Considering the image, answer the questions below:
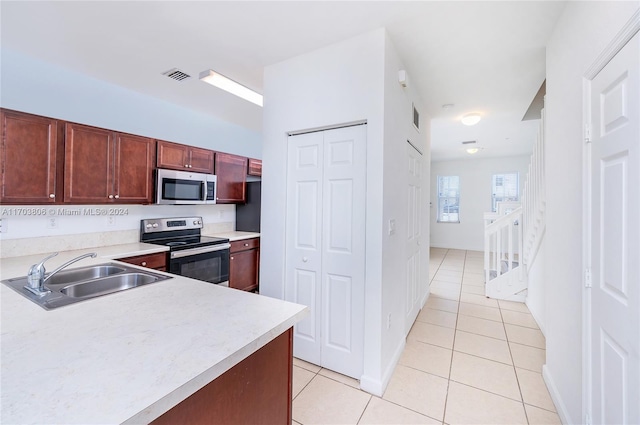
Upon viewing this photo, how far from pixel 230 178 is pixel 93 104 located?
1686 millimetres

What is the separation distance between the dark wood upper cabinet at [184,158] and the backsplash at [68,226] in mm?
591

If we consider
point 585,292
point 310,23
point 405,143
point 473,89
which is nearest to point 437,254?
point 473,89

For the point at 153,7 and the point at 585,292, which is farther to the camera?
the point at 153,7

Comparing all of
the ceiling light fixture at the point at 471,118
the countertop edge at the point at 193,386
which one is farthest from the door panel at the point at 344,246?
the ceiling light fixture at the point at 471,118

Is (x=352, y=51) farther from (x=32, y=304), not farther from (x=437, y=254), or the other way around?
(x=437, y=254)

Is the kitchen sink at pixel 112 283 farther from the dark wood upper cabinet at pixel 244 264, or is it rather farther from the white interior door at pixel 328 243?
the dark wood upper cabinet at pixel 244 264

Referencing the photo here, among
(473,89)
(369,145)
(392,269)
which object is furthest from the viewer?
(473,89)

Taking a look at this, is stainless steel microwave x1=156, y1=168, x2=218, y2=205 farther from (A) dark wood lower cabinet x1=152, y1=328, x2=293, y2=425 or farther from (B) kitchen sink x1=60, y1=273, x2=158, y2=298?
(A) dark wood lower cabinet x1=152, y1=328, x2=293, y2=425

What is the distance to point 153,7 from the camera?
6.19ft

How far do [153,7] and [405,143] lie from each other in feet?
7.30

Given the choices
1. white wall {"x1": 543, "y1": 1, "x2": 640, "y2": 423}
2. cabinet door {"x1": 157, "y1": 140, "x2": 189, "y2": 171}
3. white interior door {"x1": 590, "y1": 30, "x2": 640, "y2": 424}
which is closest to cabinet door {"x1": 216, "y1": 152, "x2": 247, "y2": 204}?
cabinet door {"x1": 157, "y1": 140, "x2": 189, "y2": 171}

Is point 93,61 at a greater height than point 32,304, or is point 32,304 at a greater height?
point 93,61

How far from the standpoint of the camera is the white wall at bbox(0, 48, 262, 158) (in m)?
2.39

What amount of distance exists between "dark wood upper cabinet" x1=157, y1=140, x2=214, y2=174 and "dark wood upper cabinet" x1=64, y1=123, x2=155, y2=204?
121 mm
